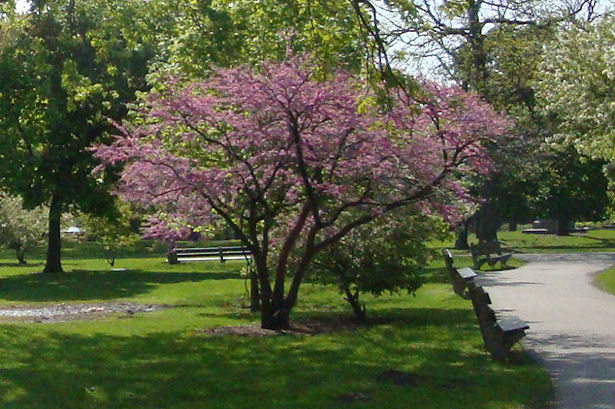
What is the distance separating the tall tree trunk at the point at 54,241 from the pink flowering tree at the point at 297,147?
68.5 feet

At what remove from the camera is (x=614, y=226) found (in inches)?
3445

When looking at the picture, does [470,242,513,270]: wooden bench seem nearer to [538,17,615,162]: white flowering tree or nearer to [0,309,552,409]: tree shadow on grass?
[538,17,615,162]: white flowering tree

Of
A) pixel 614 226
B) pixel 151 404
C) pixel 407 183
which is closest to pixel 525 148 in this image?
pixel 407 183

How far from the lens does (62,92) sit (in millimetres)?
28750

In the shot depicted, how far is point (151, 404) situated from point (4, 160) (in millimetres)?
20168

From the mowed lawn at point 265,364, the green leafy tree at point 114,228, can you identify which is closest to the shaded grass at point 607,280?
the mowed lawn at point 265,364

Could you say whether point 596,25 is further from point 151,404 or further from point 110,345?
point 151,404

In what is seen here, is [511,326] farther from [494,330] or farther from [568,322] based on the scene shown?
[568,322]

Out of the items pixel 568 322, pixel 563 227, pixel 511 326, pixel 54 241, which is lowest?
pixel 568 322

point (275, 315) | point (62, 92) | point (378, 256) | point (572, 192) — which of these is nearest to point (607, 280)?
point (378, 256)

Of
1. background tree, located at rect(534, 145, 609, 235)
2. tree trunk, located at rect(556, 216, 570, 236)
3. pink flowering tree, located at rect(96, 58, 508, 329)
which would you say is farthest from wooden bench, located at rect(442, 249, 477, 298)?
tree trunk, located at rect(556, 216, 570, 236)

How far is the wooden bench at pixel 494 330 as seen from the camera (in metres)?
12.3

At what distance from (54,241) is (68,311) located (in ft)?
53.4

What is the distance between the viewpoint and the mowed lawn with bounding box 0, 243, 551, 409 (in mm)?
9781
